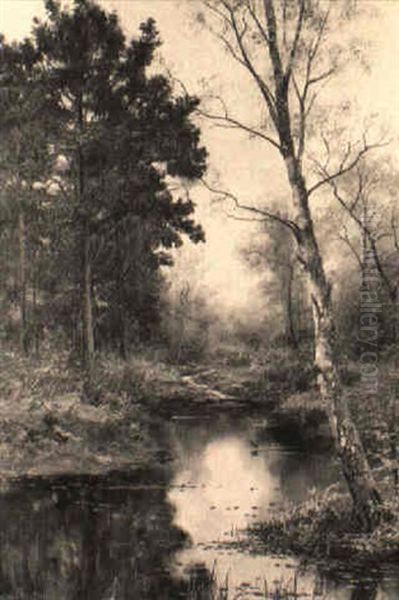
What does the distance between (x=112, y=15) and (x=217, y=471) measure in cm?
870

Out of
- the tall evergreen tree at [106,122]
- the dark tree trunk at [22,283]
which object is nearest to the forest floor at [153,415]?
the dark tree trunk at [22,283]

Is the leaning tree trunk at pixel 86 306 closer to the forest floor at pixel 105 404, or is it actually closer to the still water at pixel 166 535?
the forest floor at pixel 105 404

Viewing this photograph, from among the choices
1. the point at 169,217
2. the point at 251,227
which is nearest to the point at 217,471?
the point at 169,217

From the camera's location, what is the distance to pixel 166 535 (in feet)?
31.7

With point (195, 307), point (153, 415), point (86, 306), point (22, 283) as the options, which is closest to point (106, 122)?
point (86, 306)

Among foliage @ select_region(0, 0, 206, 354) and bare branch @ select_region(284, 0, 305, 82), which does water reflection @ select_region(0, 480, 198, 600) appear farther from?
foliage @ select_region(0, 0, 206, 354)

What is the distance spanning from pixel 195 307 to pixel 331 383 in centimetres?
1661

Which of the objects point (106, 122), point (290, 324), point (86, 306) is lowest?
point (86, 306)

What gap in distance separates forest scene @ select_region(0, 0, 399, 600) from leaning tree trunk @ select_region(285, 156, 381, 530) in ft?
0.08

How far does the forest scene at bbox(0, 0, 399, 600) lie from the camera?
9.30m

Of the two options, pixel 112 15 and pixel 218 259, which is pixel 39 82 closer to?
pixel 112 15

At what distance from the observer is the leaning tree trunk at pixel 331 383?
955cm

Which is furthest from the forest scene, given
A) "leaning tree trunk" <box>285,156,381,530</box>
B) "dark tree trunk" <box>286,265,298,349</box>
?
"dark tree trunk" <box>286,265,298,349</box>

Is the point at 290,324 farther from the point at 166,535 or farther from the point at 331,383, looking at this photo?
the point at 166,535
